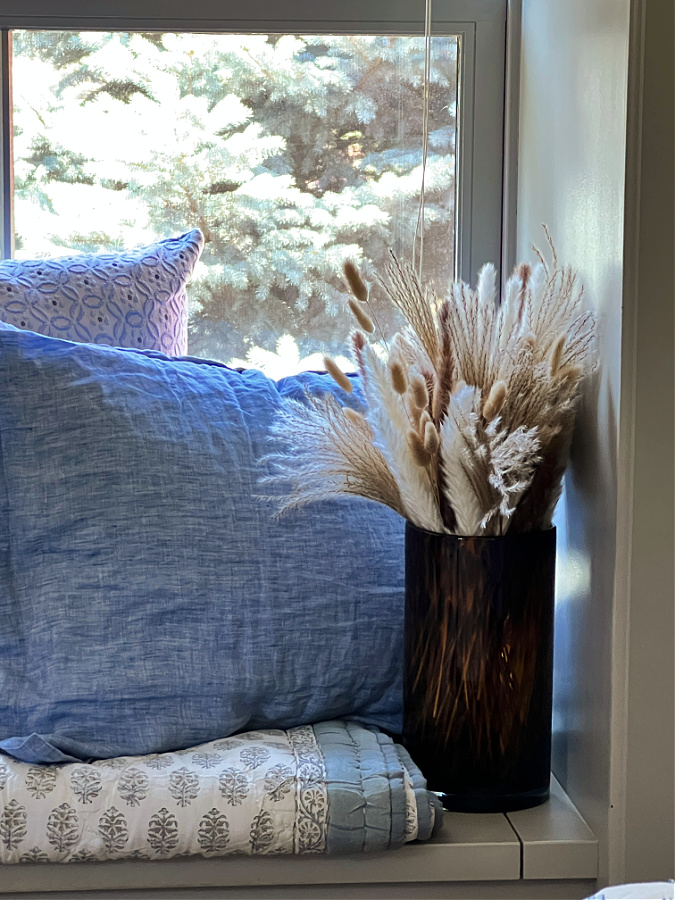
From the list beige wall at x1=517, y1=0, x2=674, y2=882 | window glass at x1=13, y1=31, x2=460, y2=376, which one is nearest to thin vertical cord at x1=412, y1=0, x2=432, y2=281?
window glass at x1=13, y1=31, x2=460, y2=376

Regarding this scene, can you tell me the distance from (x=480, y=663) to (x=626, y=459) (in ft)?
0.88

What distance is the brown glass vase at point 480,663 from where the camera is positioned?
971 mm

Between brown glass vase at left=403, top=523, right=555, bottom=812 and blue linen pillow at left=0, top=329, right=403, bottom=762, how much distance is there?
0.26 ft

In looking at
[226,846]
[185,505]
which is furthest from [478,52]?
[226,846]

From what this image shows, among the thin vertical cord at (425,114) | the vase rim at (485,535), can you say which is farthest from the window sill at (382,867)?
the thin vertical cord at (425,114)

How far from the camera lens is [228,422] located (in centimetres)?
109

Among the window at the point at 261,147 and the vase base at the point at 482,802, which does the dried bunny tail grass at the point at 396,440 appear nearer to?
the vase base at the point at 482,802

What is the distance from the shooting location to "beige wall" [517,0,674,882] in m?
0.91

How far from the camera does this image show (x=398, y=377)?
0.91 m

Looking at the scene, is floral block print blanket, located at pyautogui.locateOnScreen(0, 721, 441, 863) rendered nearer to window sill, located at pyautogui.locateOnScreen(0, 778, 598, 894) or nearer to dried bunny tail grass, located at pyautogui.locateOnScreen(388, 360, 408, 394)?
window sill, located at pyautogui.locateOnScreen(0, 778, 598, 894)

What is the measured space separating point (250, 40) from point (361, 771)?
1.07 m

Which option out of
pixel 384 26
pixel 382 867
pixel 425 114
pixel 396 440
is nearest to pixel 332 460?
pixel 396 440

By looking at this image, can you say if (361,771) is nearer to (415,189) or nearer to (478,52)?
(415,189)

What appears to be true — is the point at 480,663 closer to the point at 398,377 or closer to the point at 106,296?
the point at 398,377
